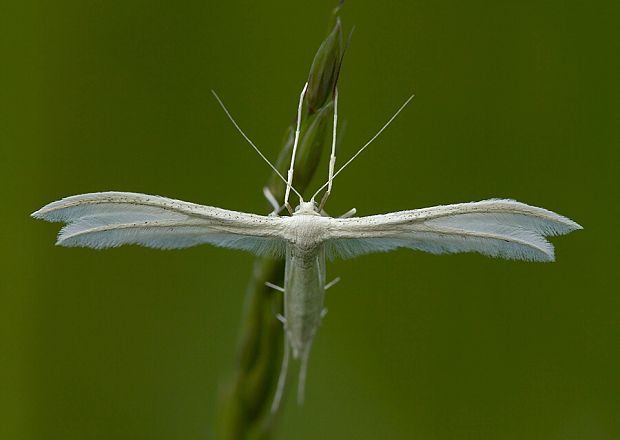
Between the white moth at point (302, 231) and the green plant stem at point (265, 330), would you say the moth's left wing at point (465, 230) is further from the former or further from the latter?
the green plant stem at point (265, 330)

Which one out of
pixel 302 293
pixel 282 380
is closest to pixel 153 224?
pixel 302 293

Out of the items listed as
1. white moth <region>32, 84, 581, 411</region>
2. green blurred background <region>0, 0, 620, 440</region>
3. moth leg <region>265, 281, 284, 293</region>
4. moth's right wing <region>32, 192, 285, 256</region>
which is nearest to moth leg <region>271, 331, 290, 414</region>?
white moth <region>32, 84, 581, 411</region>

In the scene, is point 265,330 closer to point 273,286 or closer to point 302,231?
point 273,286

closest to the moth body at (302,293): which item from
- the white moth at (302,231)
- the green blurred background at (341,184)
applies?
the white moth at (302,231)

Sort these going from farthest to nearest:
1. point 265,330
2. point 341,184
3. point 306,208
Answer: point 341,184, point 306,208, point 265,330

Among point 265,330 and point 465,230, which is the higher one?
point 465,230

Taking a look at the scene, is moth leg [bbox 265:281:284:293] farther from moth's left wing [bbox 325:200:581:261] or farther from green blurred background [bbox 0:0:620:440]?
green blurred background [bbox 0:0:620:440]

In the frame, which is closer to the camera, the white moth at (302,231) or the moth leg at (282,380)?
the white moth at (302,231)
